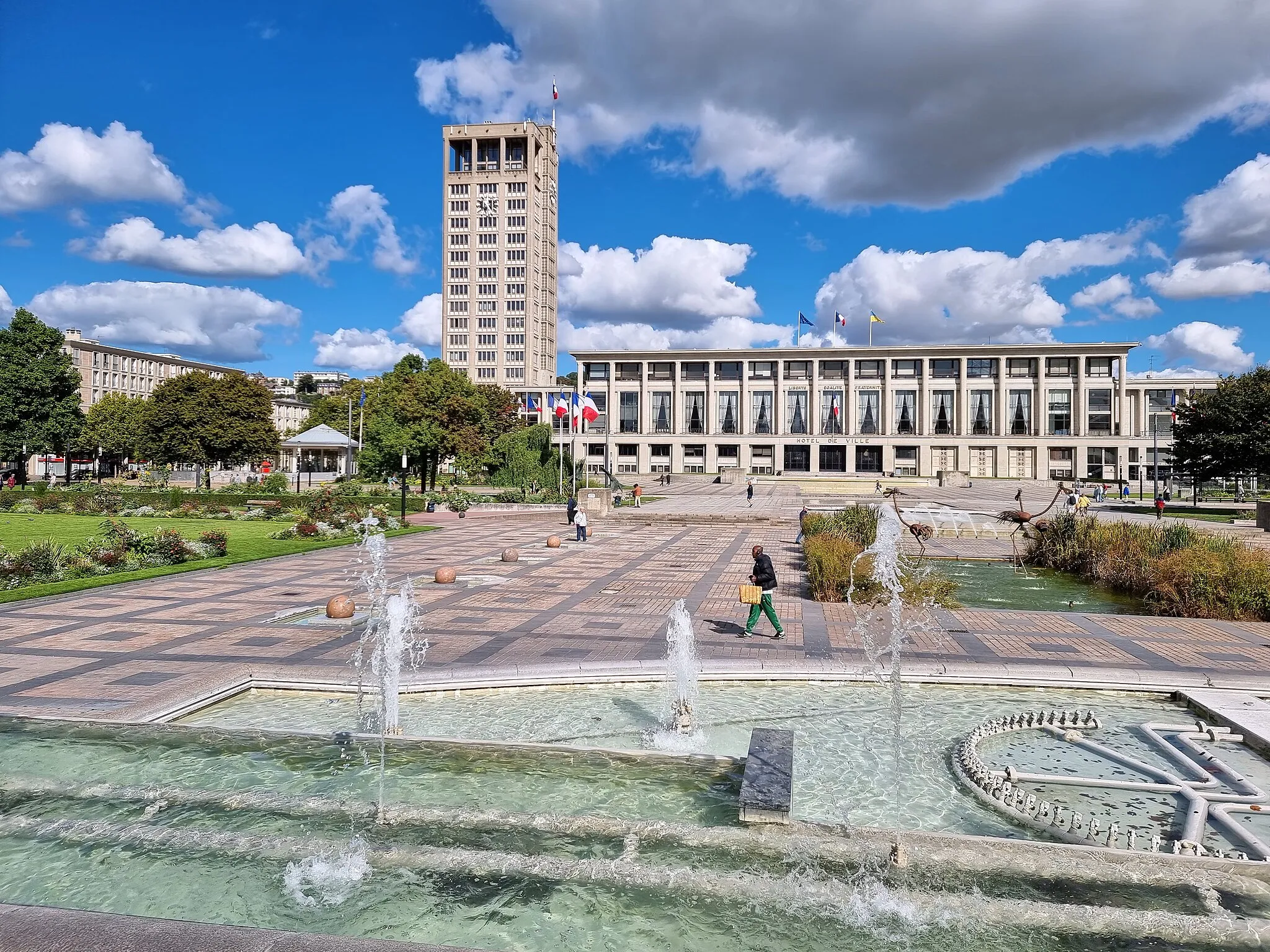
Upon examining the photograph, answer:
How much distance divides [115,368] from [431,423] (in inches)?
3460

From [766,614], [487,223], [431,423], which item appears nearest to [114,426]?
[431,423]

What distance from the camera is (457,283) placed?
127312mm

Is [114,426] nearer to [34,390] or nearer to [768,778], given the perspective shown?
[34,390]

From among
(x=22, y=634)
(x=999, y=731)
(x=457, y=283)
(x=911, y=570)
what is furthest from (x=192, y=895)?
(x=457, y=283)

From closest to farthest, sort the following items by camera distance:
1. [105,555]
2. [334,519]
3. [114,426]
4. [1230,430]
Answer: [105,555]
[334,519]
[1230,430]
[114,426]

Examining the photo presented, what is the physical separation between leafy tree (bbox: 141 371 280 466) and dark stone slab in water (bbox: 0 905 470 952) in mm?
61785

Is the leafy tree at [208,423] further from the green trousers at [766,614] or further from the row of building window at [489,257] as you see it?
the row of building window at [489,257]

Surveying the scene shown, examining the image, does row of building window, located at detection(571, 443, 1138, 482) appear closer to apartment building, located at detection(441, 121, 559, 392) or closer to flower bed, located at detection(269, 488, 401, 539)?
apartment building, located at detection(441, 121, 559, 392)

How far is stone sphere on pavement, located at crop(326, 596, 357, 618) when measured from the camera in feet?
43.4

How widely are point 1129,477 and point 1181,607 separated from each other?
280 feet

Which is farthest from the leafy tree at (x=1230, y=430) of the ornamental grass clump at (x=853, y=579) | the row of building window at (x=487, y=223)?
the row of building window at (x=487, y=223)

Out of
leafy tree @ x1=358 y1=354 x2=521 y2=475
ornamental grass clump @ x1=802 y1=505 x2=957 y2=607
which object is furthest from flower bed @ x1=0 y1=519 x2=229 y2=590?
leafy tree @ x1=358 y1=354 x2=521 y2=475

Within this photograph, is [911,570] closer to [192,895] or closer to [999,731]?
[999,731]

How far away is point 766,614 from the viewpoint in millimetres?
12023
